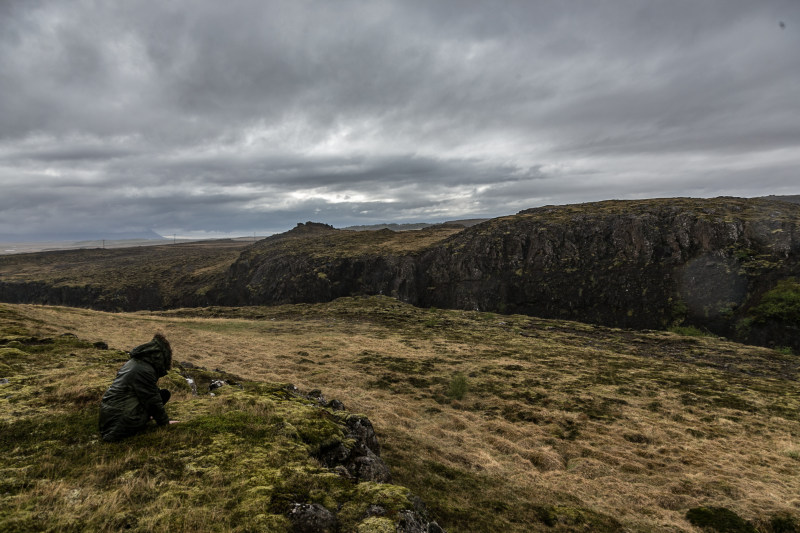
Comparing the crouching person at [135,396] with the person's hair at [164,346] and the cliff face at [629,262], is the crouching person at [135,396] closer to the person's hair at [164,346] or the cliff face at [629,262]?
the person's hair at [164,346]

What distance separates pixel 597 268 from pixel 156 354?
6342 centimetres

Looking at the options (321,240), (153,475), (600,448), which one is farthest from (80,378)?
(321,240)

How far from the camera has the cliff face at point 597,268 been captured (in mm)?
44062

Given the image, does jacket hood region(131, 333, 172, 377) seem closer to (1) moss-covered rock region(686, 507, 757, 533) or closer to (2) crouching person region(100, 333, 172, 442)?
(2) crouching person region(100, 333, 172, 442)

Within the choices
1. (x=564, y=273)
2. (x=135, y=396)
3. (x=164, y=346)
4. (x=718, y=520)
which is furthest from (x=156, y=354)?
(x=564, y=273)

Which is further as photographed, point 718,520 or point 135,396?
point 718,520

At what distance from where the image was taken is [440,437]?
50.7ft

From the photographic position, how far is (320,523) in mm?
5625

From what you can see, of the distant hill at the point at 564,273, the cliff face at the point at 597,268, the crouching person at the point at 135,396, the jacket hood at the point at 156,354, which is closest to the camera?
the crouching person at the point at 135,396

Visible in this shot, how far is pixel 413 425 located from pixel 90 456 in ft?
41.0

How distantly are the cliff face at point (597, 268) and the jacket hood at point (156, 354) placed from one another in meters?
52.7

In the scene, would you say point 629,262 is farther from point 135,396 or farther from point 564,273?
point 135,396

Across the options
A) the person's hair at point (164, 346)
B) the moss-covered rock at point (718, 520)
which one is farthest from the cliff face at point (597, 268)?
the person's hair at point (164, 346)

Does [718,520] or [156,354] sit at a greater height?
[156,354]
